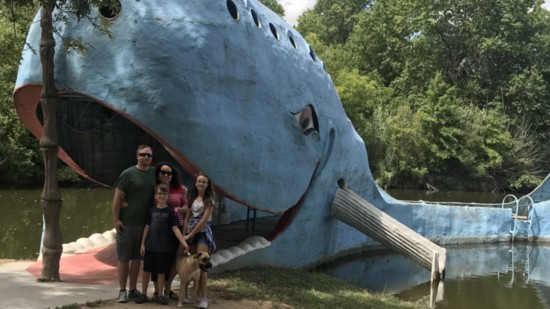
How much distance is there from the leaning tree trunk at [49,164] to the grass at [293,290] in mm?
1853

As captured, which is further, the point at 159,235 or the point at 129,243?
the point at 129,243

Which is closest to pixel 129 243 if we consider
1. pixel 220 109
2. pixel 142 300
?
pixel 142 300

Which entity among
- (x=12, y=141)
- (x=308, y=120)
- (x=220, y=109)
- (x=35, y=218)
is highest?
(x=12, y=141)

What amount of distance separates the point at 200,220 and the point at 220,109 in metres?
2.27

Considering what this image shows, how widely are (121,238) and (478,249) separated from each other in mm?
13272

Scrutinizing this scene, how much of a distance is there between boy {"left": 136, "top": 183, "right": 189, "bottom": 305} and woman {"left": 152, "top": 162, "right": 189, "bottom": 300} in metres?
0.10

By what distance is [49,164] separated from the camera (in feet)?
20.4

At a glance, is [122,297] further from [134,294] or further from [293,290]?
[293,290]

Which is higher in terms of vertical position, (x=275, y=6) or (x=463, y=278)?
(x=275, y=6)

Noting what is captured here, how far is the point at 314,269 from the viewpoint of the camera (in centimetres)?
1067

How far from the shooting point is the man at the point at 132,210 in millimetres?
5492

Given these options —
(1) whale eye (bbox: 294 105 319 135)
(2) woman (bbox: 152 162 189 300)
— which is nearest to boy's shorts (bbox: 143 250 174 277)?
(2) woman (bbox: 152 162 189 300)

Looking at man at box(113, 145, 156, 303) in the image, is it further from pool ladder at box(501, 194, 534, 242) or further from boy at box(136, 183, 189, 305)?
pool ladder at box(501, 194, 534, 242)

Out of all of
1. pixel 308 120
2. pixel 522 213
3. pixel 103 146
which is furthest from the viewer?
pixel 522 213
